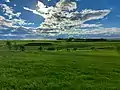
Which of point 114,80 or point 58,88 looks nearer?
point 58,88

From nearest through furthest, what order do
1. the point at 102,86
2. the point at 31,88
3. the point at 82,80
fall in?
the point at 31,88, the point at 102,86, the point at 82,80

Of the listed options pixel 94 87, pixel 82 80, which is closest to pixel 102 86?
pixel 94 87

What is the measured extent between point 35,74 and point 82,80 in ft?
29.4

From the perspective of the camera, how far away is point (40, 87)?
34750mm

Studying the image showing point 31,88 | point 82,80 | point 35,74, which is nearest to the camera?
point 31,88

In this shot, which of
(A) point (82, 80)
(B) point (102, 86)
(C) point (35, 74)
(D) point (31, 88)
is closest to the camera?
(D) point (31, 88)

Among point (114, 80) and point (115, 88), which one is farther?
point (114, 80)

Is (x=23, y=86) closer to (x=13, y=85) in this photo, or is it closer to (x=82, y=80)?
(x=13, y=85)

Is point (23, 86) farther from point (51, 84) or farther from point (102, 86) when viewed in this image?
point (102, 86)

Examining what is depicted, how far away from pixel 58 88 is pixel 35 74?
13.1m

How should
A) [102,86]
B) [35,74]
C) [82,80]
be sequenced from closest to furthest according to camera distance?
1. [102,86]
2. [82,80]
3. [35,74]

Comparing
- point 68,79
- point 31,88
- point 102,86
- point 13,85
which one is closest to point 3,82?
point 13,85

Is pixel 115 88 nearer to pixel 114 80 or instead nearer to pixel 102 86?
pixel 102 86

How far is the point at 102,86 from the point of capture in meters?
36.7
